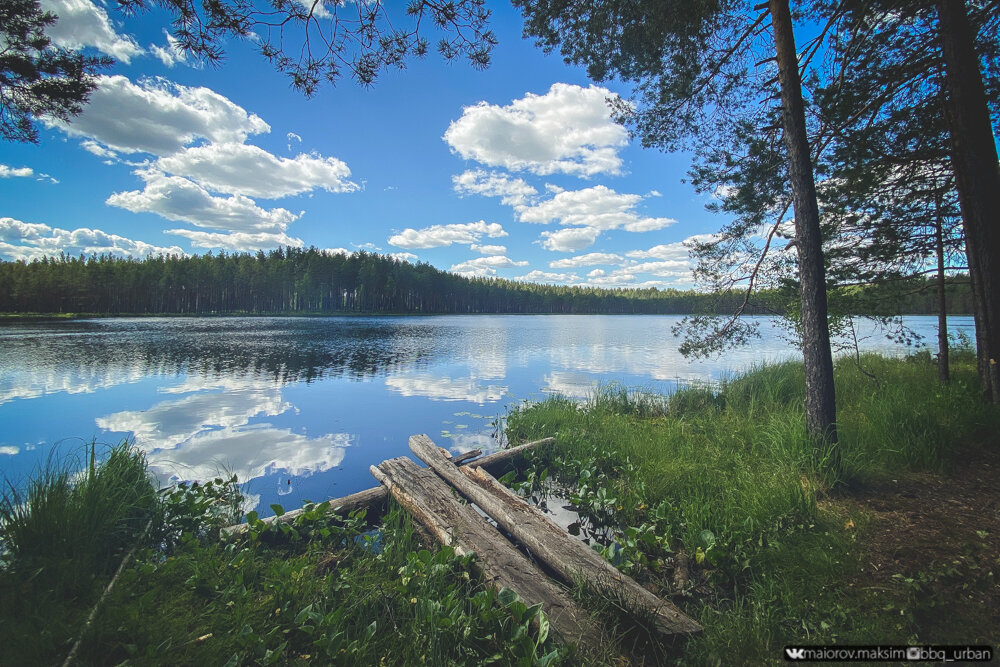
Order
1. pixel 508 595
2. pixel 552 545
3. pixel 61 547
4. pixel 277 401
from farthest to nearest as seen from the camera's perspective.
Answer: pixel 277 401
pixel 552 545
pixel 61 547
pixel 508 595

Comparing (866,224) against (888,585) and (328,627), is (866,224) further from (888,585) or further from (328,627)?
(328,627)

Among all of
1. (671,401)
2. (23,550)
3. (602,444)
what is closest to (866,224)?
(671,401)

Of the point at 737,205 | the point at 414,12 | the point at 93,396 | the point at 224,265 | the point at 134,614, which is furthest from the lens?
the point at 224,265

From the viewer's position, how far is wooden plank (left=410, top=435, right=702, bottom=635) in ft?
10.2

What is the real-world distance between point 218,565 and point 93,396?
13.6m

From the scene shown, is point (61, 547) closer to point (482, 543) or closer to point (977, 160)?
point (482, 543)

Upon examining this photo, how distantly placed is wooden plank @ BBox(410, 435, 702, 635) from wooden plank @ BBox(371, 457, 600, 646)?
247mm

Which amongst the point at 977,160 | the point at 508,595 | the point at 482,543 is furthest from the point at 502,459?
the point at 977,160

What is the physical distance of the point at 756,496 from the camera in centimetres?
436

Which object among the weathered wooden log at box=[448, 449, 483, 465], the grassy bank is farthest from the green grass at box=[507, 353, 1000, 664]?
the weathered wooden log at box=[448, 449, 483, 465]

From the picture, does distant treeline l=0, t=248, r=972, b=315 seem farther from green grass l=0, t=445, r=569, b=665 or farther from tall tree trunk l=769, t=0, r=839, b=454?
green grass l=0, t=445, r=569, b=665

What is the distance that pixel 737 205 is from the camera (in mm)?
7887

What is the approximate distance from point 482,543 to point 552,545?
0.74m

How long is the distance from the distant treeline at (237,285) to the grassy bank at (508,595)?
69002 mm
